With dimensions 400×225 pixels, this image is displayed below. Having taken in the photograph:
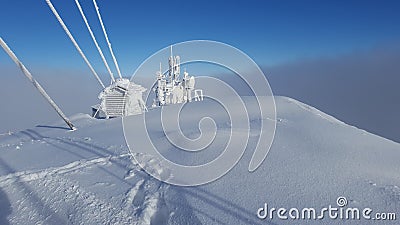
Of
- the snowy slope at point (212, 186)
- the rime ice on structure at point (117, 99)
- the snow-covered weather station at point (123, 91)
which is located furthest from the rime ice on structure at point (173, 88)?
the snowy slope at point (212, 186)

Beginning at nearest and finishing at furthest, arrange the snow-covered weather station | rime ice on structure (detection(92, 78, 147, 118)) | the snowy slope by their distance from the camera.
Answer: the snowy slope, the snow-covered weather station, rime ice on structure (detection(92, 78, 147, 118))

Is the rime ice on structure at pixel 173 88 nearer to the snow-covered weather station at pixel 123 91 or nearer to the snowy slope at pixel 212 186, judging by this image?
the snow-covered weather station at pixel 123 91

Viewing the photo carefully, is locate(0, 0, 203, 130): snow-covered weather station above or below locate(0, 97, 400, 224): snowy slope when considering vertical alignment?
above

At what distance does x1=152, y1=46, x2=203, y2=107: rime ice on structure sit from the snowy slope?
28.5 m

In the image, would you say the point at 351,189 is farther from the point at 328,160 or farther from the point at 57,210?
the point at 57,210

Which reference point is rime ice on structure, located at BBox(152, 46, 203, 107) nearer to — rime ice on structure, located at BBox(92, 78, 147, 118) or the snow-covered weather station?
the snow-covered weather station

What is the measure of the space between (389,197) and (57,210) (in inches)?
206

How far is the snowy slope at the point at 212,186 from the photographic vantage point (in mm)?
3545

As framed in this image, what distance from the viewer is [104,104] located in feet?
86.9

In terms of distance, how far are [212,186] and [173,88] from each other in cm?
3271

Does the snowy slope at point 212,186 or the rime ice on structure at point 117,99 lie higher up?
the rime ice on structure at point 117,99

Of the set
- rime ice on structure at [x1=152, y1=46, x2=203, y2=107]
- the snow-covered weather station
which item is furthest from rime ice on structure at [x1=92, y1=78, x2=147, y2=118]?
rime ice on structure at [x1=152, y1=46, x2=203, y2=107]

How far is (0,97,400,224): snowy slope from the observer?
11.6 ft

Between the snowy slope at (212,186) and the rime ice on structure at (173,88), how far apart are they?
93.4 ft
